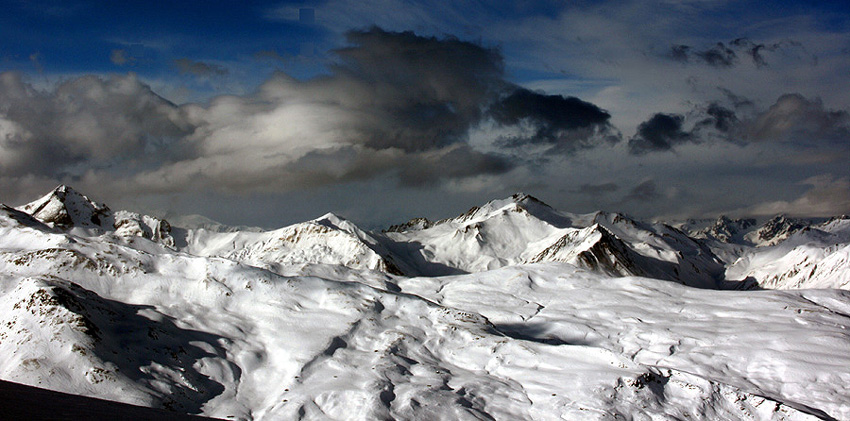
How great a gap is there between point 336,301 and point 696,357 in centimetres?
4195

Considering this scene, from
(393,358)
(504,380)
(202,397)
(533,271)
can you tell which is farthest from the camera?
(533,271)

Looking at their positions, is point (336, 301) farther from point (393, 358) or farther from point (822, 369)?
point (822, 369)

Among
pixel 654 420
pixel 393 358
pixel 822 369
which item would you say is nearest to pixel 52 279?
pixel 393 358

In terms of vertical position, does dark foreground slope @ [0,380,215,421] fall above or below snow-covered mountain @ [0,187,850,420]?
above

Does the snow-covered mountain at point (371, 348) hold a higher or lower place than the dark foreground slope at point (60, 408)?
lower

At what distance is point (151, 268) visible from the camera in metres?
74.6

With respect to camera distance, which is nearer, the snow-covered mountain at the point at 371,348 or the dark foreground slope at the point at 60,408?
the dark foreground slope at the point at 60,408

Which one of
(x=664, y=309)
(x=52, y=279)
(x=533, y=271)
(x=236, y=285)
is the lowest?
(x=533, y=271)

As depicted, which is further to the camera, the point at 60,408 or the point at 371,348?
the point at 371,348

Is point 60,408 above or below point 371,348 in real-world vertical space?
above

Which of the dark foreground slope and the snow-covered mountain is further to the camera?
the snow-covered mountain

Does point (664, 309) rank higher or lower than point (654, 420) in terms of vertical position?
lower

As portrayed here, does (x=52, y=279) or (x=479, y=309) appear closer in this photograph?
(x=52, y=279)

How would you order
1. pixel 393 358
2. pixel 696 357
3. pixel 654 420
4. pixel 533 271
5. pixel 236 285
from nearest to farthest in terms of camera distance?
pixel 654 420
pixel 393 358
pixel 696 357
pixel 236 285
pixel 533 271
